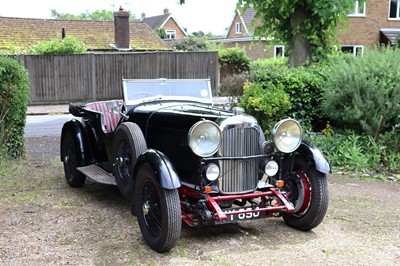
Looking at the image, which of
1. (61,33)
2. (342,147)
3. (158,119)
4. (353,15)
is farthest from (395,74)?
(61,33)

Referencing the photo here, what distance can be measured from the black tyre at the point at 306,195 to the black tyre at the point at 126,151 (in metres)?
1.67

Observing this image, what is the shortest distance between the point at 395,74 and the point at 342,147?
164cm

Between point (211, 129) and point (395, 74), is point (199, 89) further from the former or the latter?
point (395, 74)

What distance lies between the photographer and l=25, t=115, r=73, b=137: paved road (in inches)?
508

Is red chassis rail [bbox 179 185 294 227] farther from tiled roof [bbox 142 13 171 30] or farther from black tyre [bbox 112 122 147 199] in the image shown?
tiled roof [bbox 142 13 171 30]

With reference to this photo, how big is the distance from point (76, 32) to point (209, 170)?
25.9 m

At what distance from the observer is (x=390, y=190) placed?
7.05m

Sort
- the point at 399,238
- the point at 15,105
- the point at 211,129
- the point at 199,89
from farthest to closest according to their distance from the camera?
the point at 15,105 → the point at 199,89 → the point at 399,238 → the point at 211,129

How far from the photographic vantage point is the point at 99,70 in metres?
21.0

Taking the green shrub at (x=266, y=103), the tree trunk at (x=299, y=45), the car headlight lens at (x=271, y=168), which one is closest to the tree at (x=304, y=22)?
the tree trunk at (x=299, y=45)

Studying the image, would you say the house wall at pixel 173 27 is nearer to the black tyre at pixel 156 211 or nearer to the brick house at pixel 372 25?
the brick house at pixel 372 25

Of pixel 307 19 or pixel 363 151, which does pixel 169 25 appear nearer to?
pixel 307 19

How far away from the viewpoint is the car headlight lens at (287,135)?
15.8ft

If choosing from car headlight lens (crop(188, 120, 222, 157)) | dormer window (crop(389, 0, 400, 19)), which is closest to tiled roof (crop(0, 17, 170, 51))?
dormer window (crop(389, 0, 400, 19))
